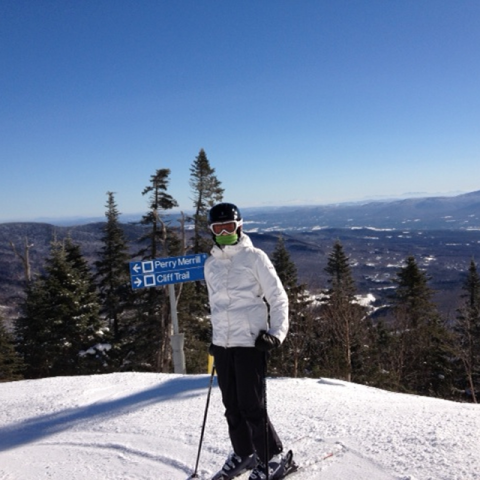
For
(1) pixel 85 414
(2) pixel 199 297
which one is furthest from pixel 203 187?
(1) pixel 85 414

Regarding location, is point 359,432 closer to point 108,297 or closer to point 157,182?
point 157,182

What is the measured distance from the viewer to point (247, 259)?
293 cm

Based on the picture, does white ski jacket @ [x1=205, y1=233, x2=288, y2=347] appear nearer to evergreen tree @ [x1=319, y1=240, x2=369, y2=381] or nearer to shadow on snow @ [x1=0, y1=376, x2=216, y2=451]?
shadow on snow @ [x1=0, y1=376, x2=216, y2=451]

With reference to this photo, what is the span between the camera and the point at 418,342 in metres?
17.6

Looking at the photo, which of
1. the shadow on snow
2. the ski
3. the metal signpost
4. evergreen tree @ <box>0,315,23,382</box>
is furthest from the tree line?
the ski

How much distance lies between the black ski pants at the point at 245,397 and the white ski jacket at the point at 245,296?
4.4 inches

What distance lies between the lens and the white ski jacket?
2.86 metres

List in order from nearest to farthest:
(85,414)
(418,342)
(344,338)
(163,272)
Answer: (85,414) < (163,272) < (344,338) < (418,342)

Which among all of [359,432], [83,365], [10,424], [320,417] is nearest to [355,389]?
[320,417]

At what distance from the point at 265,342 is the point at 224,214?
1.02 metres

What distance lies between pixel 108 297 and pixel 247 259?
2464 centimetres

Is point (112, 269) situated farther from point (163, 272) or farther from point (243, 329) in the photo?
point (243, 329)

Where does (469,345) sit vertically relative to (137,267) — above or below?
below

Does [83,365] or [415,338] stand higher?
[415,338]
